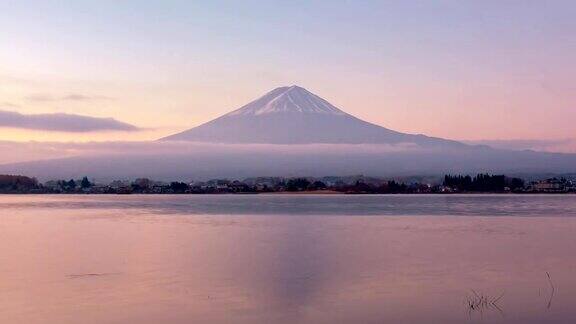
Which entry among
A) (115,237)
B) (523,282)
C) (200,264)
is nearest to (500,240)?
(523,282)

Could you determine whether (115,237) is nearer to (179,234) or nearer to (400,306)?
(179,234)

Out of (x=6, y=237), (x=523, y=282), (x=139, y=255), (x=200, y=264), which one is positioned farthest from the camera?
(x=6, y=237)

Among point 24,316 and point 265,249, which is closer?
point 24,316

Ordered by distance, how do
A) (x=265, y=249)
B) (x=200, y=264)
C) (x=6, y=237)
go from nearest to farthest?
(x=200, y=264)
(x=265, y=249)
(x=6, y=237)

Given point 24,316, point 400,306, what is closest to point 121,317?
point 24,316

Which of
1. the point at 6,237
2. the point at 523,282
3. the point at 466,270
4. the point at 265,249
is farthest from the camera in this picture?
the point at 6,237

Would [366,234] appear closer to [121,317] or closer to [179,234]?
[179,234]

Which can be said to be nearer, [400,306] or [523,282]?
[400,306]

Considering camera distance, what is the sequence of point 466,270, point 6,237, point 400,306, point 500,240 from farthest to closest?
point 6,237
point 500,240
point 466,270
point 400,306
